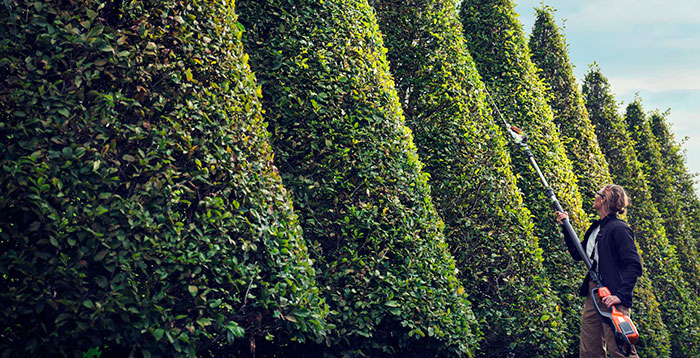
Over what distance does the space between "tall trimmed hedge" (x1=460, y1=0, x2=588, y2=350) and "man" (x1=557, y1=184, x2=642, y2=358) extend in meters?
2.77

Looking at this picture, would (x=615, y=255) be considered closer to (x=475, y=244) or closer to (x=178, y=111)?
(x=475, y=244)

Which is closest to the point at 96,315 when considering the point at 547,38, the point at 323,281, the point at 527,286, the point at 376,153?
the point at 323,281

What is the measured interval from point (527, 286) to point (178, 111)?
239 inches

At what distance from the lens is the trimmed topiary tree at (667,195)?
16.0 m

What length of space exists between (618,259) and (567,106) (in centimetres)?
707

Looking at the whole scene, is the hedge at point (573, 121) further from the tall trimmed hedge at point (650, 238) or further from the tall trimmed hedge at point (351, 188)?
the tall trimmed hedge at point (351, 188)

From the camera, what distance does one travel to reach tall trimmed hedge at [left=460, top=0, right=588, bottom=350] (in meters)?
9.75

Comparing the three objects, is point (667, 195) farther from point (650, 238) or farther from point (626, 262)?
point (626, 262)

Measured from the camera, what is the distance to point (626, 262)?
6145mm

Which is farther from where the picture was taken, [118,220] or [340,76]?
[340,76]

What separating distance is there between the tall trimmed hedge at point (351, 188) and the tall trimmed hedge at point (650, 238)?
8.50 meters

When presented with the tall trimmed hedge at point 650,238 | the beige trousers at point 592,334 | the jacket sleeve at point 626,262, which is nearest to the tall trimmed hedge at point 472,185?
the beige trousers at point 592,334

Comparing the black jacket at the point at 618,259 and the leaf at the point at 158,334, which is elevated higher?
the black jacket at the point at 618,259

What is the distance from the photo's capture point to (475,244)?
812cm
